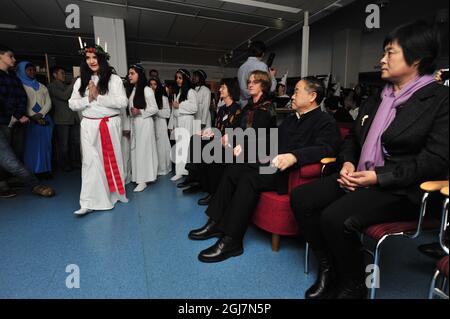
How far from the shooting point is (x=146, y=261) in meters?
1.79

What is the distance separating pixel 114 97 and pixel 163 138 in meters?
1.50

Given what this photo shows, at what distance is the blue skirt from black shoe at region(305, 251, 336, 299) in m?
3.79

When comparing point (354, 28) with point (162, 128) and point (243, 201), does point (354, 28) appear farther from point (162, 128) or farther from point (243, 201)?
point (243, 201)

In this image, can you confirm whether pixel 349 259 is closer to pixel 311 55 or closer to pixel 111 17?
pixel 111 17

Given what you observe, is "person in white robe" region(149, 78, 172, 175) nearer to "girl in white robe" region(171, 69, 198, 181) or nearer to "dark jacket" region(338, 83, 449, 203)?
"girl in white robe" region(171, 69, 198, 181)

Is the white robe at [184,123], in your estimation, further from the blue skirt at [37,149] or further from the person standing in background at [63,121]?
the blue skirt at [37,149]

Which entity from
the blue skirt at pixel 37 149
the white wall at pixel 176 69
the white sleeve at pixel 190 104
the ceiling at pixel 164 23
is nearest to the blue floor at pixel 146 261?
the blue skirt at pixel 37 149

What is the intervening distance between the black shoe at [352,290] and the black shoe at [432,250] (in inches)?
31.3

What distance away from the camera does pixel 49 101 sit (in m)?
3.81

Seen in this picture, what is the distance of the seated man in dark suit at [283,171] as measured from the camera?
178 cm

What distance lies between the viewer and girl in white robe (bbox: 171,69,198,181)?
374cm

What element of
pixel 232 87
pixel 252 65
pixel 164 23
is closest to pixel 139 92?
pixel 232 87
